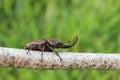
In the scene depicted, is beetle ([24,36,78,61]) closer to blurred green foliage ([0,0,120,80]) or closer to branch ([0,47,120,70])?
branch ([0,47,120,70])

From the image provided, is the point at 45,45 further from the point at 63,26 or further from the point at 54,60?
the point at 63,26

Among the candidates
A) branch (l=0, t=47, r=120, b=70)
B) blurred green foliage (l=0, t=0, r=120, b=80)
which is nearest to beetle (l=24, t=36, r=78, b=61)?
branch (l=0, t=47, r=120, b=70)

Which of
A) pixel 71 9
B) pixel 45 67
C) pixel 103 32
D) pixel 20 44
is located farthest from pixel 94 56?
pixel 71 9

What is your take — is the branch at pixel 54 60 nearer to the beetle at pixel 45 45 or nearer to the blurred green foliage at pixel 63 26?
the beetle at pixel 45 45

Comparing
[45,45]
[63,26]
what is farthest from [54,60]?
[63,26]

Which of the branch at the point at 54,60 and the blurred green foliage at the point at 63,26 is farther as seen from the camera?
the blurred green foliage at the point at 63,26

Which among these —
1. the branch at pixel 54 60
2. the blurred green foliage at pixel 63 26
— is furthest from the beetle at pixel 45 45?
the blurred green foliage at pixel 63 26
